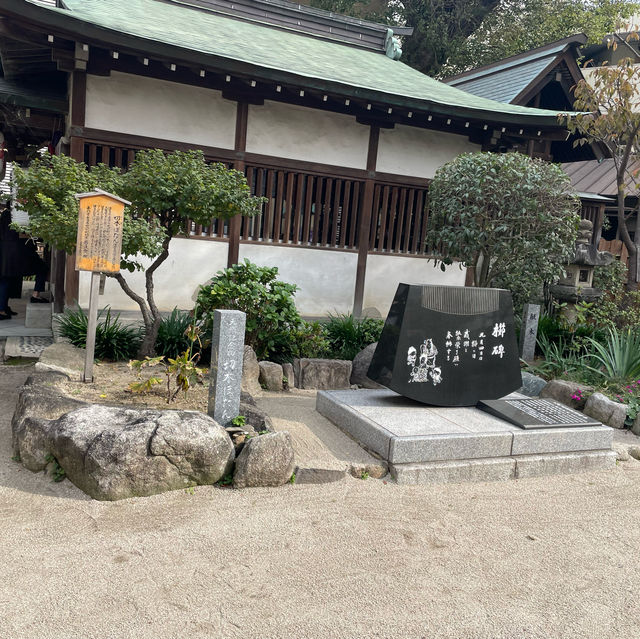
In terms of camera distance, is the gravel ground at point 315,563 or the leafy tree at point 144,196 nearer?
the gravel ground at point 315,563

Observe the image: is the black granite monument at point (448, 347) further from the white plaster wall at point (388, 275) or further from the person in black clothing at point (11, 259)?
the person in black clothing at point (11, 259)

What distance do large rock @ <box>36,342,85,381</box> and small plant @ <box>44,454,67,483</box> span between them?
1425 millimetres

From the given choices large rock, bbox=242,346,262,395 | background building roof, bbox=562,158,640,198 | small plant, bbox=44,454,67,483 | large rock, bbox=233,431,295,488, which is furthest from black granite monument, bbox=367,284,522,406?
background building roof, bbox=562,158,640,198

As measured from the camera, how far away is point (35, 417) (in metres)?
4.16

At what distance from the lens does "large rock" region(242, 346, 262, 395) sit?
597cm

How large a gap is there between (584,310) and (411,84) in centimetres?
501

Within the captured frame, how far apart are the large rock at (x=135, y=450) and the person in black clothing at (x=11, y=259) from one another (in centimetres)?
572

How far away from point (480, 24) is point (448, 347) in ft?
78.0

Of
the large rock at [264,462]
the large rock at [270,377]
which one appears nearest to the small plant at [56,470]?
the large rock at [264,462]

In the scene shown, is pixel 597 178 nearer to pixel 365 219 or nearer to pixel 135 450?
pixel 365 219

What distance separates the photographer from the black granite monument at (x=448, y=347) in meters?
5.18

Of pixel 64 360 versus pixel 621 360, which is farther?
pixel 621 360

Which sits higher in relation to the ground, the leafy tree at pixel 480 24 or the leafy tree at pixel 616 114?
the leafy tree at pixel 480 24

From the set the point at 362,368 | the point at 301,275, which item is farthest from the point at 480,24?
the point at 362,368
